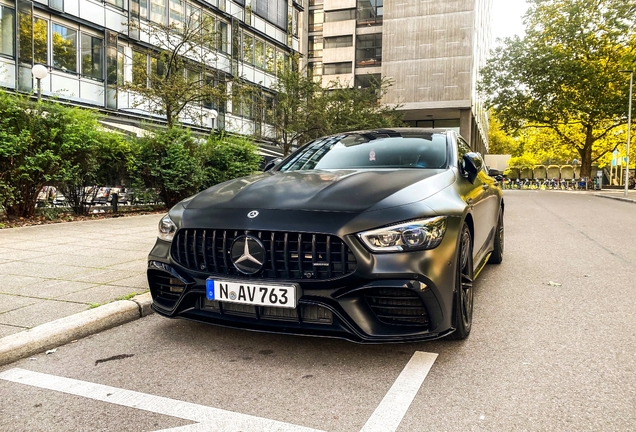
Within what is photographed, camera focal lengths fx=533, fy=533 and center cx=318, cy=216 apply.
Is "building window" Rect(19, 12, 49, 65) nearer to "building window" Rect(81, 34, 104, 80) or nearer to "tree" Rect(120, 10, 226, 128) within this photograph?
"building window" Rect(81, 34, 104, 80)

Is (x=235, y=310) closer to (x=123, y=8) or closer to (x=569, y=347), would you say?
(x=569, y=347)

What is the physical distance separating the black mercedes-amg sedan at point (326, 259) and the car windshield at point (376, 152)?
0.67 meters

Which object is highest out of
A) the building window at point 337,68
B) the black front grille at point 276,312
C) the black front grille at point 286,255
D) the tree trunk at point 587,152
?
the building window at point 337,68

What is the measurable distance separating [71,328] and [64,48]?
834 inches

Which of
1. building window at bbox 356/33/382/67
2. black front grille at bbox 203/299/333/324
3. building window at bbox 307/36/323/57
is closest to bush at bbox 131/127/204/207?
black front grille at bbox 203/299/333/324

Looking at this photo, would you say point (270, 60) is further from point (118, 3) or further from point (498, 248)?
point (498, 248)

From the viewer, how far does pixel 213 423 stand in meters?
2.46

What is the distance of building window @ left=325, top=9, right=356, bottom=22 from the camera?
50.9 meters

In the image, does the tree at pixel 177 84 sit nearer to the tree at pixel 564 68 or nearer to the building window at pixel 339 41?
the tree at pixel 564 68

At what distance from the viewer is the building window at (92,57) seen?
22.5m

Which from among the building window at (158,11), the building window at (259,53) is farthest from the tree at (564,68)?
the building window at (158,11)

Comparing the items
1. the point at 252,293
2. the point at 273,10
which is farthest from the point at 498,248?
the point at 273,10

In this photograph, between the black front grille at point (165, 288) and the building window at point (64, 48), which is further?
the building window at point (64, 48)

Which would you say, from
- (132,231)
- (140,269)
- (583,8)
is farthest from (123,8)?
(583,8)
